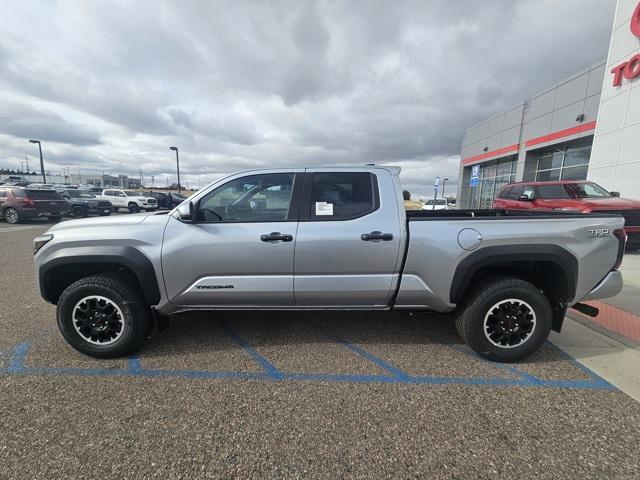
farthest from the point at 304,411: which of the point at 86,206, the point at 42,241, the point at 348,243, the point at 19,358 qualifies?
the point at 86,206

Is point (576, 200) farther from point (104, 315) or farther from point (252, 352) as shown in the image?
point (104, 315)

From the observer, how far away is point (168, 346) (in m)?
3.15

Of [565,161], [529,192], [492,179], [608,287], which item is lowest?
[608,287]

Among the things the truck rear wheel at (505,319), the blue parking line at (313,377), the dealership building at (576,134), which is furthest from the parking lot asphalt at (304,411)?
the dealership building at (576,134)

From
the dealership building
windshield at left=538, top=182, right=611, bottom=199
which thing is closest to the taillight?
Result: windshield at left=538, top=182, right=611, bottom=199

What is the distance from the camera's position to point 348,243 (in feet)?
9.09

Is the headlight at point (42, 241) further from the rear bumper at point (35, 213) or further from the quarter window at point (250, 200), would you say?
the rear bumper at point (35, 213)

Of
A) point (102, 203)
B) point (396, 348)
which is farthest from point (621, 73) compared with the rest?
point (102, 203)

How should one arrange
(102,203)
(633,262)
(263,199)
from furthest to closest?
(102,203) < (633,262) < (263,199)

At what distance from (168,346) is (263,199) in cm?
181

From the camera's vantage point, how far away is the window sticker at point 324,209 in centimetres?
288

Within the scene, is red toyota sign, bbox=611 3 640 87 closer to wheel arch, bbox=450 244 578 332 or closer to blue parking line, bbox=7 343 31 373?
wheel arch, bbox=450 244 578 332

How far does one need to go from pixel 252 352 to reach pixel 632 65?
15892 mm

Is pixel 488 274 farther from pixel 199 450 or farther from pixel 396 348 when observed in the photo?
pixel 199 450
